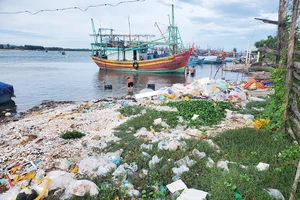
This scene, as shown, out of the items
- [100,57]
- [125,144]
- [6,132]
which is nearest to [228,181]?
[125,144]

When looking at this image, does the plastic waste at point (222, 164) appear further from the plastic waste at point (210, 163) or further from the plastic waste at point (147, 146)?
the plastic waste at point (147, 146)

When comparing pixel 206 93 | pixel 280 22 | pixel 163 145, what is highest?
pixel 280 22

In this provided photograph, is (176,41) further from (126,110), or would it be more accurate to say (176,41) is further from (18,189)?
(18,189)

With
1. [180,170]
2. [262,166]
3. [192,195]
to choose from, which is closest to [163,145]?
[180,170]

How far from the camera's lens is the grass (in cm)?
265

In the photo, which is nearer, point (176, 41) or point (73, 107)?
point (73, 107)

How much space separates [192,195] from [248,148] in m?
1.62

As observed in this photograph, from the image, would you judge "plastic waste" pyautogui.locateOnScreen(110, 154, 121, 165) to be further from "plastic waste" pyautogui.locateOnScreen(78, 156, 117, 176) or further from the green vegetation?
the green vegetation

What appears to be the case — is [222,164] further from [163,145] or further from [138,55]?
[138,55]

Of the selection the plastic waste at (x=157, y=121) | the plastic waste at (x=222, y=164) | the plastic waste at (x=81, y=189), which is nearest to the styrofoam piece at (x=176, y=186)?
the plastic waste at (x=222, y=164)

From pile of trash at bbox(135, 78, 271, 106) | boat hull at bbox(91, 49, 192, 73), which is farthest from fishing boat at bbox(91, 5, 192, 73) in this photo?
pile of trash at bbox(135, 78, 271, 106)

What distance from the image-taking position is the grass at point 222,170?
2.65 metres

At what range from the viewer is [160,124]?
17.3ft

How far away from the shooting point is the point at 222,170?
307cm
